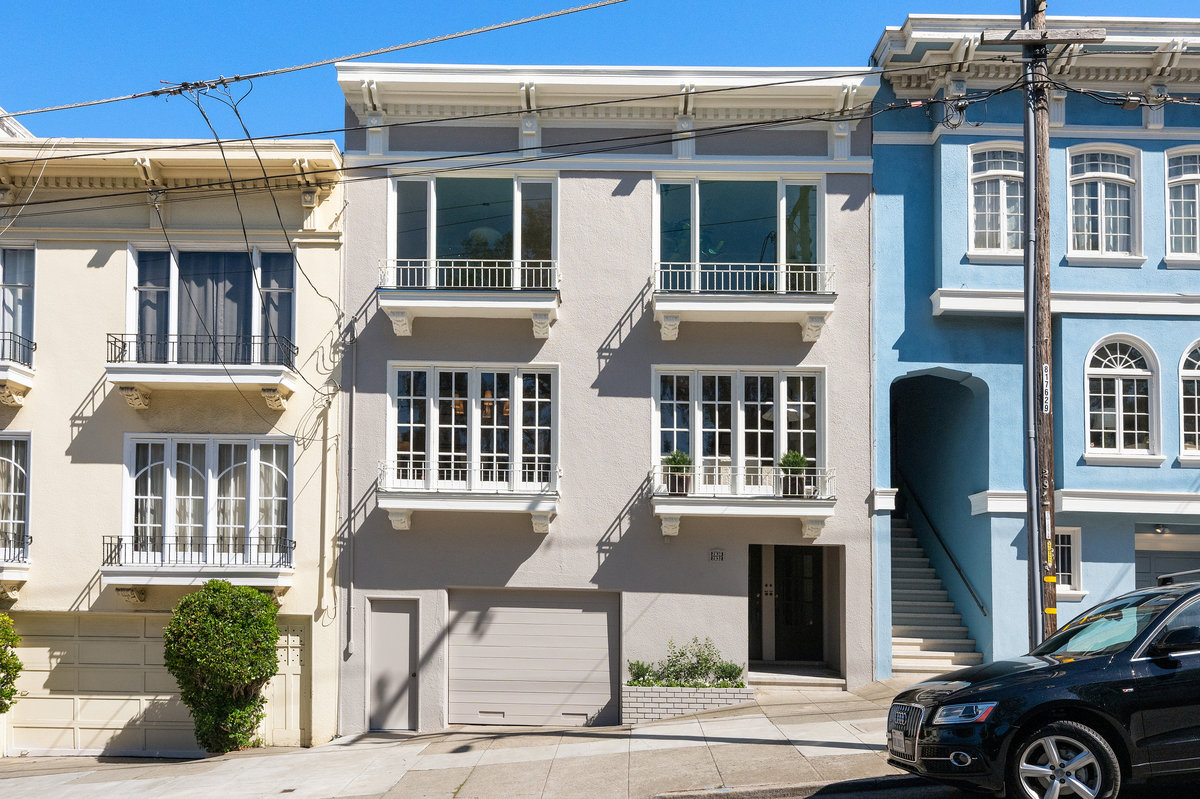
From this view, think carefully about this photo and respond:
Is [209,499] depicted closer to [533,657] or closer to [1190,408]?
[533,657]

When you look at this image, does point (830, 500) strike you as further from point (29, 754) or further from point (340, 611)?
point (29, 754)

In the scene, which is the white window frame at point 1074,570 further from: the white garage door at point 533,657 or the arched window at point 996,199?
the white garage door at point 533,657

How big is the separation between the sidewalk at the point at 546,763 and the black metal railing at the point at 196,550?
2908 mm

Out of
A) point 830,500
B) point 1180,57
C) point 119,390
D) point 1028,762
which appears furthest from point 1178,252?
point 119,390

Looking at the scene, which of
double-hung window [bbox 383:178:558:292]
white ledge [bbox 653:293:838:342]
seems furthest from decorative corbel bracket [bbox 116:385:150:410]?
white ledge [bbox 653:293:838:342]

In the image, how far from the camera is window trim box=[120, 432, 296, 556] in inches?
608

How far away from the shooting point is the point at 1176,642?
7.74 m

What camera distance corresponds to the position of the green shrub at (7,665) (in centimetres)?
1427

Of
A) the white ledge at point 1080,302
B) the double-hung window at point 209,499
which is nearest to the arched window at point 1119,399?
the white ledge at point 1080,302

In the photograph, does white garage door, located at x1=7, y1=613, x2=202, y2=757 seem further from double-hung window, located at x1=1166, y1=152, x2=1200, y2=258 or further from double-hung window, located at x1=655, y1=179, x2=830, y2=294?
double-hung window, located at x1=1166, y1=152, x2=1200, y2=258

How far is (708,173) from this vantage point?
15.7 m

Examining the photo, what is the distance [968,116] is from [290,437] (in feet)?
38.9

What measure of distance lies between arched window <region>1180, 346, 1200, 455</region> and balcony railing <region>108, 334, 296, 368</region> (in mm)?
13949

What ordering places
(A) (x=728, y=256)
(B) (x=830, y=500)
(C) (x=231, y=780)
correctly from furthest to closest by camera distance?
1. (A) (x=728, y=256)
2. (B) (x=830, y=500)
3. (C) (x=231, y=780)
